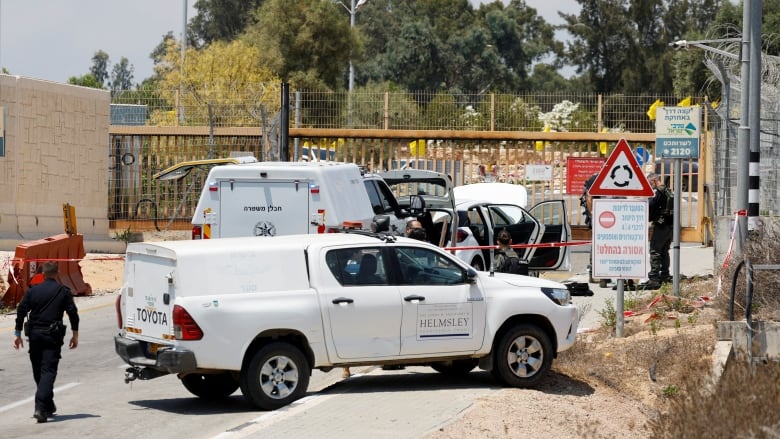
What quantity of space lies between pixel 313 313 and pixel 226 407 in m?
1.31

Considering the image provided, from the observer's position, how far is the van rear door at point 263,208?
1733 cm

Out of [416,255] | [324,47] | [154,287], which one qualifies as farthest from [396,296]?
[324,47]

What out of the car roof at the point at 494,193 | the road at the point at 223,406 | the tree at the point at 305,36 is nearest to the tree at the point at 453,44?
the tree at the point at 305,36

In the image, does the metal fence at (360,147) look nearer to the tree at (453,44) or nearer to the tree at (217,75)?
the tree at (217,75)

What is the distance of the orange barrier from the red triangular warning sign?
9386 millimetres

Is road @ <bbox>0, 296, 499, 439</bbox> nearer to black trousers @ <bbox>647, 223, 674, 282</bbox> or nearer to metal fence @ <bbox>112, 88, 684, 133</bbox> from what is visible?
black trousers @ <bbox>647, 223, 674, 282</bbox>

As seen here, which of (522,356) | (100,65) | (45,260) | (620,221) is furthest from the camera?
(100,65)

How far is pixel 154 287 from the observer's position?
39.7ft

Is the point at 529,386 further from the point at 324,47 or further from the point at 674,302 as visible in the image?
the point at 324,47

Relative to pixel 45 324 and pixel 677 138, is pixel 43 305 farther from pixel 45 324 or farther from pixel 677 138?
pixel 677 138

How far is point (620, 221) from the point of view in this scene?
1594cm

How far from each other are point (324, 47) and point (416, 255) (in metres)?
48.4

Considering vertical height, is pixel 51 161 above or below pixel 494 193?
above

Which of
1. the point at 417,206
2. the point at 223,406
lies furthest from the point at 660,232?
the point at 223,406
